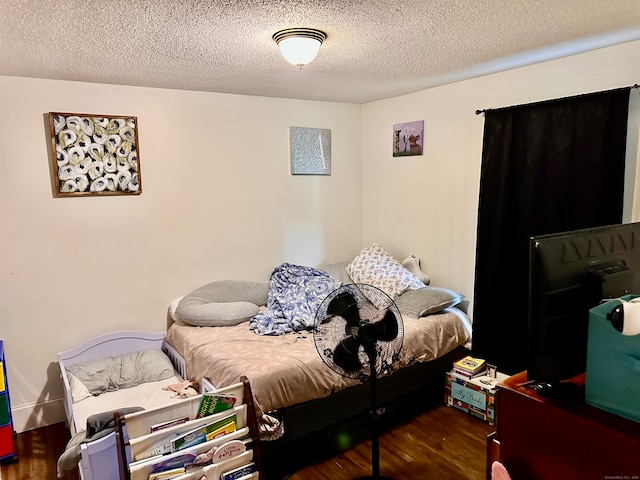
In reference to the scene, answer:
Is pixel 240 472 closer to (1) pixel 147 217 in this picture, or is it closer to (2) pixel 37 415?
(2) pixel 37 415

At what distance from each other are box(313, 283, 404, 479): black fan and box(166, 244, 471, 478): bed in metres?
0.39

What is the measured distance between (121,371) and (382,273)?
2.08 m

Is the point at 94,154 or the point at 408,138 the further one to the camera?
the point at 408,138

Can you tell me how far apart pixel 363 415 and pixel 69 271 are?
223 centimetres

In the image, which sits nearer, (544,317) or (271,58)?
(544,317)

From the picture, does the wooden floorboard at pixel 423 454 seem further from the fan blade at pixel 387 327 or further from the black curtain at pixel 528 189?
the fan blade at pixel 387 327

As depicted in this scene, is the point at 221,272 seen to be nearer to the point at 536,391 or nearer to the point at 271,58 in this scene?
the point at 271,58

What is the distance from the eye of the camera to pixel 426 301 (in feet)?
10.8

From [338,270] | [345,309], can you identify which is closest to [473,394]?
[345,309]

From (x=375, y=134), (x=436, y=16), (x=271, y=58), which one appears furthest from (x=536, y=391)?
(x=375, y=134)

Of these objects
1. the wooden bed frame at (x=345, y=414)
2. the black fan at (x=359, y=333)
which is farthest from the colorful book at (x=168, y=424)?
the black fan at (x=359, y=333)

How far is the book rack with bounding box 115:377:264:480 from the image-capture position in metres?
1.91

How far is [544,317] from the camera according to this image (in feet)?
3.86

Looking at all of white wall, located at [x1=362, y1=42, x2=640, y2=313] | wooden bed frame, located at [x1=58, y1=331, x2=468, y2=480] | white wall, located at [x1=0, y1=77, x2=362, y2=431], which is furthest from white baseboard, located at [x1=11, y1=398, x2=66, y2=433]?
white wall, located at [x1=362, y1=42, x2=640, y2=313]
